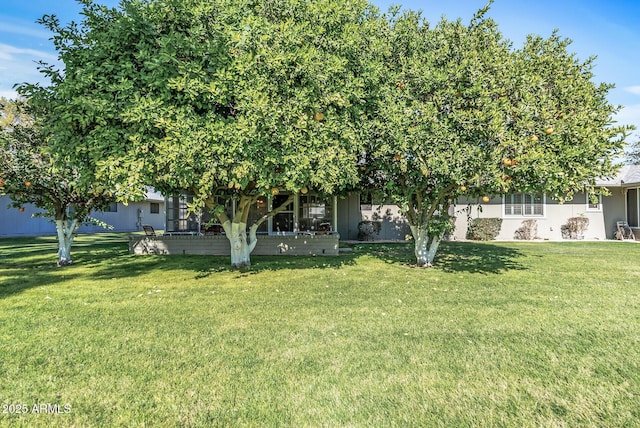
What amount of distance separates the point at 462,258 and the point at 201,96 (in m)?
9.33

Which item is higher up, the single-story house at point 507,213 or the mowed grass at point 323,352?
the single-story house at point 507,213

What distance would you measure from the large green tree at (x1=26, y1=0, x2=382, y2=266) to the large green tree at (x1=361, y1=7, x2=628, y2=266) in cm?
128

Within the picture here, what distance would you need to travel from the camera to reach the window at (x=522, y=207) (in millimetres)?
19156

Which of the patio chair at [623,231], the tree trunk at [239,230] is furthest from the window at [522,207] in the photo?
the tree trunk at [239,230]

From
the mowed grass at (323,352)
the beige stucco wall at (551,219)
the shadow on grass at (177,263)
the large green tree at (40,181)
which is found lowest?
the mowed grass at (323,352)

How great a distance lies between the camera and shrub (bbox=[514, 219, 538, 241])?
62.0 ft

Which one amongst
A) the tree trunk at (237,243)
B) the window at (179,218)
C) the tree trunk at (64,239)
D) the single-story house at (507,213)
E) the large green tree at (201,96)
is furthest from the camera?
the single-story house at (507,213)

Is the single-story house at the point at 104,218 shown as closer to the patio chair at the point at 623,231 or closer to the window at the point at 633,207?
the patio chair at the point at 623,231

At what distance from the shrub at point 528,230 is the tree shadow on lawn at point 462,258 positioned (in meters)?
5.16

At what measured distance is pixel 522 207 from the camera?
19188 millimetres

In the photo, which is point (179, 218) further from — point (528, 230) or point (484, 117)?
point (528, 230)

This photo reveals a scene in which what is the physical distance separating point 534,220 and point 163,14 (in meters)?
19.1

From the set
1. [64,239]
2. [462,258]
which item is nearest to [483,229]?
[462,258]

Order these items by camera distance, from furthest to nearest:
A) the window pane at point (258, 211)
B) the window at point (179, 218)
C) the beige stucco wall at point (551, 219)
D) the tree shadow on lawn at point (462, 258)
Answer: the beige stucco wall at point (551, 219), the window pane at point (258, 211), the window at point (179, 218), the tree shadow on lawn at point (462, 258)
